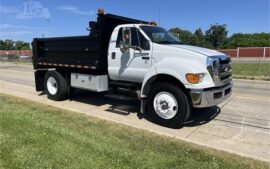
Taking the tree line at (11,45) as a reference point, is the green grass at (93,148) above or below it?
below

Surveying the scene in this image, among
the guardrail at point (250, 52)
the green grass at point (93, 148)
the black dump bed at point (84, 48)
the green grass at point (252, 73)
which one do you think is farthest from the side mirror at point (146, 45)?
the guardrail at point (250, 52)

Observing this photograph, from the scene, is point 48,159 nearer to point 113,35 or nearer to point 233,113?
point 113,35

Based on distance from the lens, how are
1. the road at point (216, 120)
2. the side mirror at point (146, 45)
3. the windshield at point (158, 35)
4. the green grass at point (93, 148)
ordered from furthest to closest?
the windshield at point (158, 35)
the side mirror at point (146, 45)
the road at point (216, 120)
the green grass at point (93, 148)

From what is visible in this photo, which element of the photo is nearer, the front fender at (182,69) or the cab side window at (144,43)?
the front fender at (182,69)

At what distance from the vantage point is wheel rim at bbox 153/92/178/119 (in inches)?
232

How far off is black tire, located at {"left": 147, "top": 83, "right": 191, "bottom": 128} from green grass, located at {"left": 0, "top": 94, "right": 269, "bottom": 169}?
0.68m

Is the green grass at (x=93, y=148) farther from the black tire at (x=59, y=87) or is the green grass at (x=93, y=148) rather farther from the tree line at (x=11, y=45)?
the tree line at (x=11, y=45)

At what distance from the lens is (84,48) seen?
7.74 meters

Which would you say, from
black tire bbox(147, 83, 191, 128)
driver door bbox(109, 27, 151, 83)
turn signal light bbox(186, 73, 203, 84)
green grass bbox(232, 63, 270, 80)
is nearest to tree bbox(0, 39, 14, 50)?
green grass bbox(232, 63, 270, 80)

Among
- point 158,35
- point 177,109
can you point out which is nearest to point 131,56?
point 158,35

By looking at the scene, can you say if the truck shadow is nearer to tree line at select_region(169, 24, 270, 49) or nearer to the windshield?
the windshield

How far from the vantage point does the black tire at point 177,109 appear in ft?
18.8

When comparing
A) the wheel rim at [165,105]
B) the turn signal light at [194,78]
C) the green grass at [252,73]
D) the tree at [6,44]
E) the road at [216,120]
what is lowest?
the road at [216,120]

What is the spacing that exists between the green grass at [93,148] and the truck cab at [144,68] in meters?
0.99
